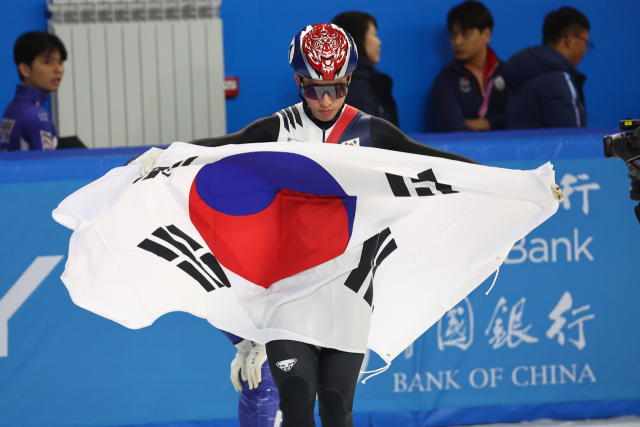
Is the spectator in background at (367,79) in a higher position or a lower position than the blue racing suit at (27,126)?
higher

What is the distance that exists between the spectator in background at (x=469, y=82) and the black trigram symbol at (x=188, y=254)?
3.32m

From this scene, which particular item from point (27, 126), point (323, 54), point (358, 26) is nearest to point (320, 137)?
point (323, 54)

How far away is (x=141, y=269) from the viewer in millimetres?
2680

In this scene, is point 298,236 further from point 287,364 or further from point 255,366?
point 255,366

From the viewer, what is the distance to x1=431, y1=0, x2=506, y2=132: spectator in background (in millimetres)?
5598

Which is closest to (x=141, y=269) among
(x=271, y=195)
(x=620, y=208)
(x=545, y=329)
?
(x=271, y=195)

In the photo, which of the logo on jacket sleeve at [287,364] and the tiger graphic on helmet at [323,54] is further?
the tiger graphic on helmet at [323,54]

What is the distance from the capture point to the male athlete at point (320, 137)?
2.28m

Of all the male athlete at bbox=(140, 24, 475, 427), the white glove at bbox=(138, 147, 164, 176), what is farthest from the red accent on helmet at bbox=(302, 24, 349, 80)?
the white glove at bbox=(138, 147, 164, 176)

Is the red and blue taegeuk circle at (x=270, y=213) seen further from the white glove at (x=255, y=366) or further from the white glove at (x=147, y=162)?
the white glove at (x=255, y=366)

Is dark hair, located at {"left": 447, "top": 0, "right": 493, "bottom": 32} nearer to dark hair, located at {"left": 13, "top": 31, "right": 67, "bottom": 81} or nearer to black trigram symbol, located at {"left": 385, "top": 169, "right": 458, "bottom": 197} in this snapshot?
dark hair, located at {"left": 13, "top": 31, "right": 67, "bottom": 81}

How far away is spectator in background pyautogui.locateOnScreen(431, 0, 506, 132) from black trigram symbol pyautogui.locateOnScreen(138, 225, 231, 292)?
332 cm

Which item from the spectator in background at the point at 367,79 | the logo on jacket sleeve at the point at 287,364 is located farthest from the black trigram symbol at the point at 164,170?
the spectator in background at the point at 367,79

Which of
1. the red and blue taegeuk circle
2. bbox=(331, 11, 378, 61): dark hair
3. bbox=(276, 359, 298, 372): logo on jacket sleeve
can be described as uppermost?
bbox=(331, 11, 378, 61): dark hair
